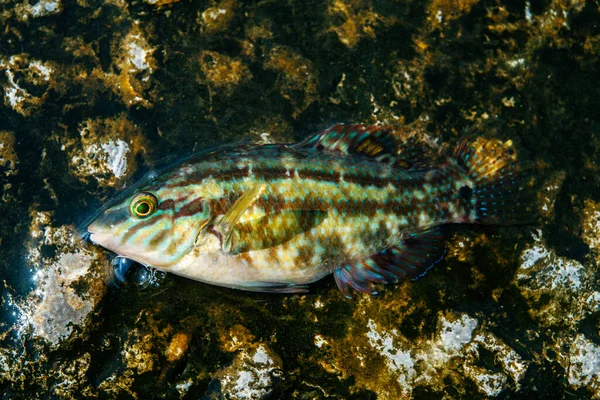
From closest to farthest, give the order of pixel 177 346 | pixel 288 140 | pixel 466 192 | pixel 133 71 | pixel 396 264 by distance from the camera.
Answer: pixel 177 346
pixel 396 264
pixel 466 192
pixel 288 140
pixel 133 71

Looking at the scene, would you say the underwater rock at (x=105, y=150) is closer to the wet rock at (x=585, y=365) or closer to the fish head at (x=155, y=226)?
the fish head at (x=155, y=226)

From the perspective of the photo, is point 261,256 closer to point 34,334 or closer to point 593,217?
point 34,334

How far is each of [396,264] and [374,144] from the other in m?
0.95

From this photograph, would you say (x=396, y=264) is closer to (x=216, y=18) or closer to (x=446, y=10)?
(x=446, y=10)

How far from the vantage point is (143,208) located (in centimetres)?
342

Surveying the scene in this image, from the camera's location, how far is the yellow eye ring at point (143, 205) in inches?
135

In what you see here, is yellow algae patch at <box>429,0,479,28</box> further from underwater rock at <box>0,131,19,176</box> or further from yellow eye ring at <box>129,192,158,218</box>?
underwater rock at <box>0,131,19,176</box>

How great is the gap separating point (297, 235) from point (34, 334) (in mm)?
2124

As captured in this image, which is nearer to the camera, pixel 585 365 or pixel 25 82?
pixel 585 365

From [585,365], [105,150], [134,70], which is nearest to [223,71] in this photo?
[134,70]

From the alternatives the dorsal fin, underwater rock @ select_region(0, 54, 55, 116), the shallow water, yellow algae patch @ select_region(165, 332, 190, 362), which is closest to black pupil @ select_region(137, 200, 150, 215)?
the shallow water

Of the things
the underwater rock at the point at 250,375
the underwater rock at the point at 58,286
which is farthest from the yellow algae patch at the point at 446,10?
the underwater rock at the point at 58,286

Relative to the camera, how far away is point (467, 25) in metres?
4.69

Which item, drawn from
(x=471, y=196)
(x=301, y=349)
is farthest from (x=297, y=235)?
(x=471, y=196)
